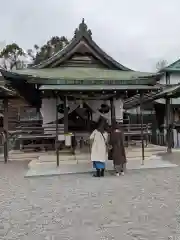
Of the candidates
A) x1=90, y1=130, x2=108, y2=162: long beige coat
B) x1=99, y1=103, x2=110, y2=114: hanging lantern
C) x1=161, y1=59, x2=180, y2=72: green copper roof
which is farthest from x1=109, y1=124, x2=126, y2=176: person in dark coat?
x1=161, y1=59, x2=180, y2=72: green copper roof

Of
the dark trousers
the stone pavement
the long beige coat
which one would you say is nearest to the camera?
the long beige coat

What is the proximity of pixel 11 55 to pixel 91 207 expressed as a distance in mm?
39945

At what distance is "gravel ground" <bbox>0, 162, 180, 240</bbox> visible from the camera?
457 cm

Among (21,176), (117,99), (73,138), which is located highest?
(117,99)

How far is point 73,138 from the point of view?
45.0 feet

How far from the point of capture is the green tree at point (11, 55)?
4209 cm

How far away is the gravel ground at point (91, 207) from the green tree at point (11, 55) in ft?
116

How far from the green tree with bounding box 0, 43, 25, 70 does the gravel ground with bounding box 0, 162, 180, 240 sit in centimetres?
3550

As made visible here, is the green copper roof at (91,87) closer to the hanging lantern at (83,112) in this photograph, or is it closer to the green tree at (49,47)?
the hanging lantern at (83,112)

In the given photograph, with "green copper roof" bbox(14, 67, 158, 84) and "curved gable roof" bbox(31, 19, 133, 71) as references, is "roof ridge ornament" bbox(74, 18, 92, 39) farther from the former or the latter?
"green copper roof" bbox(14, 67, 158, 84)

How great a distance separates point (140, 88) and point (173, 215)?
6950mm

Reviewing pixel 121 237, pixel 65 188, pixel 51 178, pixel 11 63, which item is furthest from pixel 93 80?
pixel 11 63

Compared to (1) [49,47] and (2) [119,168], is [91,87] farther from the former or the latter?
(1) [49,47]

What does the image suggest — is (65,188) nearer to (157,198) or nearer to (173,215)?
(157,198)
